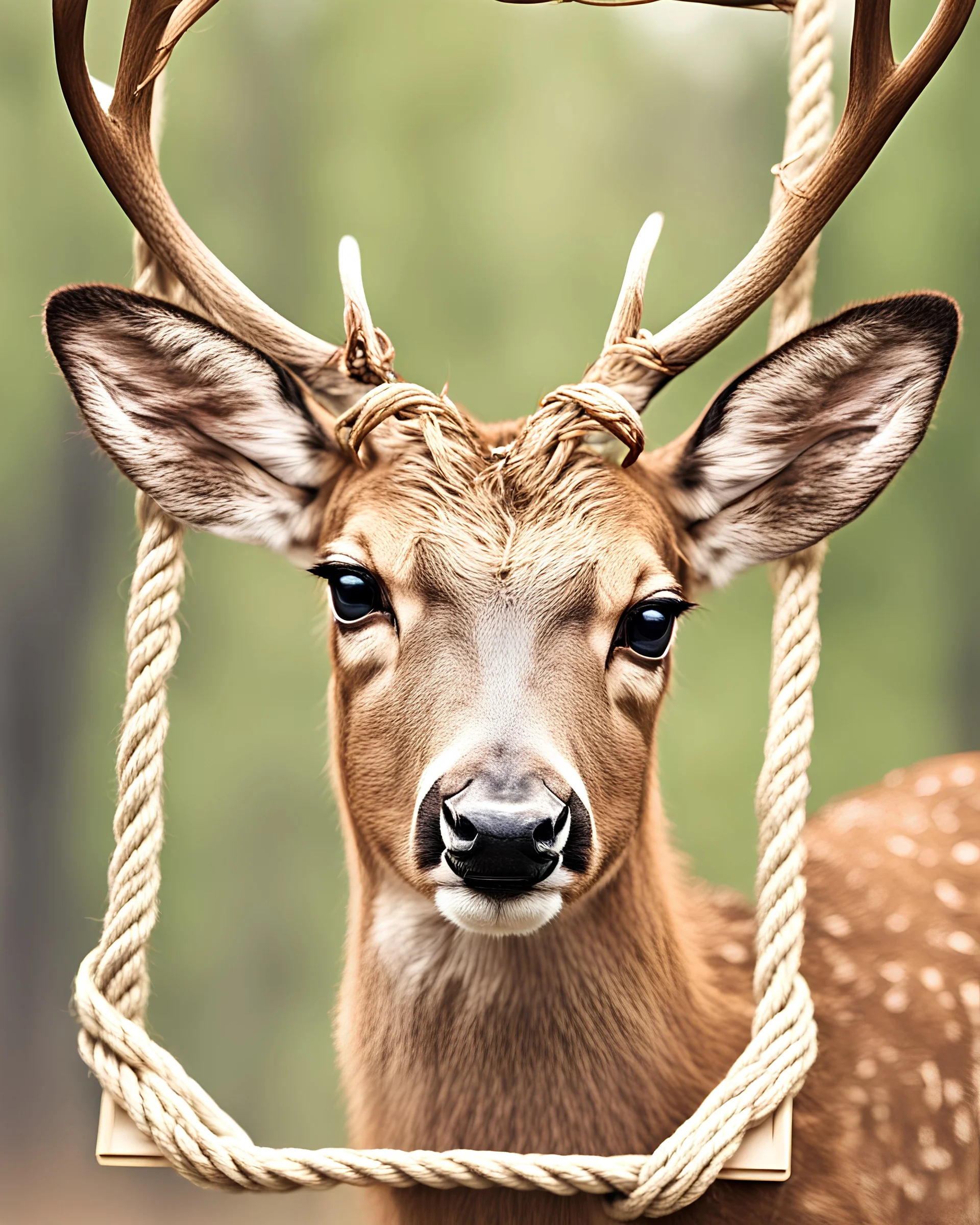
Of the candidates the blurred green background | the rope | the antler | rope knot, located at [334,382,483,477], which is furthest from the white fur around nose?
the blurred green background

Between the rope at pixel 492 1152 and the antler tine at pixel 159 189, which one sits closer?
→ the rope at pixel 492 1152

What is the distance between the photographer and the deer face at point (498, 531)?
133 cm

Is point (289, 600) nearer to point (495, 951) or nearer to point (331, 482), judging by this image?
point (331, 482)

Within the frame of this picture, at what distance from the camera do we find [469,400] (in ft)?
8.26

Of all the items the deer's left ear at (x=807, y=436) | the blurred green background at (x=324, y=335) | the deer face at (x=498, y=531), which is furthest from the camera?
the blurred green background at (x=324, y=335)

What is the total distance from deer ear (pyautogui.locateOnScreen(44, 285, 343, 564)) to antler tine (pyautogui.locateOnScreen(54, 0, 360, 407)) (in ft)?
0.21

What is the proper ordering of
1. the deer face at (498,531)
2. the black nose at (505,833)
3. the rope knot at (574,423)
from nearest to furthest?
the black nose at (505,833) < the deer face at (498,531) < the rope knot at (574,423)

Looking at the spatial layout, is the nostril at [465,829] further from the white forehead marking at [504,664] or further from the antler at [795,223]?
the antler at [795,223]

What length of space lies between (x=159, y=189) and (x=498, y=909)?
1.05 metres

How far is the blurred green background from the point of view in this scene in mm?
2537

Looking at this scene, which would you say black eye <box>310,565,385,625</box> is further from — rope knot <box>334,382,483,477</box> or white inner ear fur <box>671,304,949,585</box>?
white inner ear fur <box>671,304,949,585</box>

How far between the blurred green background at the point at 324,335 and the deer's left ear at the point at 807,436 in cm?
94

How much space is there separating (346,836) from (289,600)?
100 centimetres

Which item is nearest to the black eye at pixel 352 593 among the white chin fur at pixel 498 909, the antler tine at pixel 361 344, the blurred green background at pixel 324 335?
the antler tine at pixel 361 344
